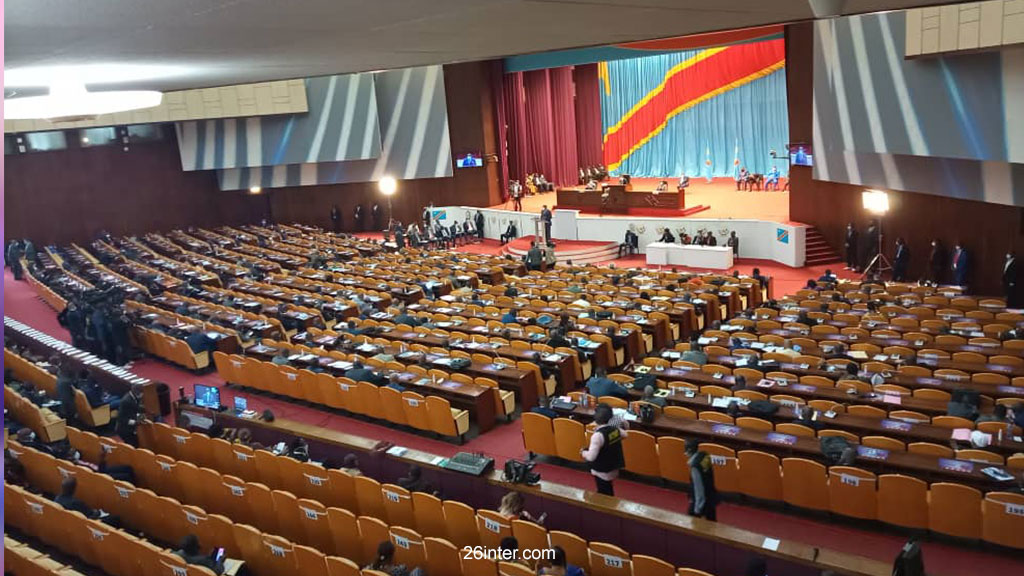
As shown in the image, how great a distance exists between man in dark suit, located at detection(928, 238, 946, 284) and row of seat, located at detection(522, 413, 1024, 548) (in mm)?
12786

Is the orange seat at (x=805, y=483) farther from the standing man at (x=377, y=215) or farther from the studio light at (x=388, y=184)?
the standing man at (x=377, y=215)

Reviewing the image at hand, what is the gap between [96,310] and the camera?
17.0 metres

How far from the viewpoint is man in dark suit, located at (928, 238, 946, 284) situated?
19094mm

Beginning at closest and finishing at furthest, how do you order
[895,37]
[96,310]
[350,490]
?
[350,490] < [96,310] < [895,37]

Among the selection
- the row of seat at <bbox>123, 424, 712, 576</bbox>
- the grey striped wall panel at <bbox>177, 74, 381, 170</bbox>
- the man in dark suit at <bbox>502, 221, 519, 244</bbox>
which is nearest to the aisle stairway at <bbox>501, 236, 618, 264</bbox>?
the man in dark suit at <bbox>502, 221, 519, 244</bbox>

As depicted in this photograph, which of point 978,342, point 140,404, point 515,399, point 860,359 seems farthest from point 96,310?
point 978,342

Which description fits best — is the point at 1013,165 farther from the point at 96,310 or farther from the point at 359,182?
the point at 359,182

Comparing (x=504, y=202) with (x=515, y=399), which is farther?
(x=504, y=202)

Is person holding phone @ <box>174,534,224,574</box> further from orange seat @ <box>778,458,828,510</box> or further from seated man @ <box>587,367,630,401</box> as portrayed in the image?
orange seat @ <box>778,458,828,510</box>

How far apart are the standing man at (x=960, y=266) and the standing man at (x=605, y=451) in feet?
43.5

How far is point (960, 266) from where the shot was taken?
59.8 ft

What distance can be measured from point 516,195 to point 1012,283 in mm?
18100

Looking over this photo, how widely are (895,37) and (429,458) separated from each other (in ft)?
50.8

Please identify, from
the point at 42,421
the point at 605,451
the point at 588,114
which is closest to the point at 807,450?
the point at 605,451
